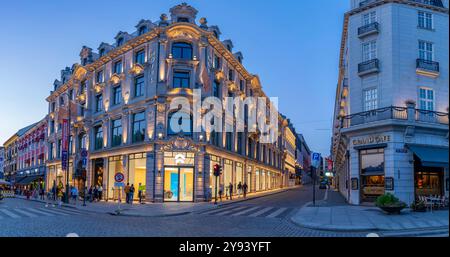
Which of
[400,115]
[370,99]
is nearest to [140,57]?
[370,99]

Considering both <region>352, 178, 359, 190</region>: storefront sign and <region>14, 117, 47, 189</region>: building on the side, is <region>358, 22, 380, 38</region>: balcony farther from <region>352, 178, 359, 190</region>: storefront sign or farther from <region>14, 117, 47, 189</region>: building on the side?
<region>14, 117, 47, 189</region>: building on the side

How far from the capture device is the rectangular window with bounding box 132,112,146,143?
33375 millimetres

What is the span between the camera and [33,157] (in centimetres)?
6494

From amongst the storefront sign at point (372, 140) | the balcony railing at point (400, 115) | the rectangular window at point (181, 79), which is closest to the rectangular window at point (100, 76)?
the rectangular window at point (181, 79)

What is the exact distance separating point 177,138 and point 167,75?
5.65 m

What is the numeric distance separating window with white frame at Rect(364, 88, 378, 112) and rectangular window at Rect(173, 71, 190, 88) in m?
15.3

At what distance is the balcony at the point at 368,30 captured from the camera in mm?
23812

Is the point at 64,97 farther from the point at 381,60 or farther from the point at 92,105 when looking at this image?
the point at 381,60

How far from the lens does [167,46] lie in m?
32.6

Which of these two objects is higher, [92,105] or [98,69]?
[98,69]

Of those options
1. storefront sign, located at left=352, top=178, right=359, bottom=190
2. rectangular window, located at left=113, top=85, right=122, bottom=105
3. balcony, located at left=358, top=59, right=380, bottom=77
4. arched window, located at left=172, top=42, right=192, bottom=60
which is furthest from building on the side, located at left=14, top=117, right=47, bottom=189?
balcony, located at left=358, top=59, right=380, bottom=77

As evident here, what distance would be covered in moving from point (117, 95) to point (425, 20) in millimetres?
27914

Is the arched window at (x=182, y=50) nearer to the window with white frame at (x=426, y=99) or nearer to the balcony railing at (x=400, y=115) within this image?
the balcony railing at (x=400, y=115)
